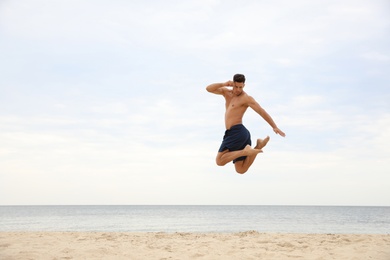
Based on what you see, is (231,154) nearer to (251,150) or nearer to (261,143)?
(251,150)

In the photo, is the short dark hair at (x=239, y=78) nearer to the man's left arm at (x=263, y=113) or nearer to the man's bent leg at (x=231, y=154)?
the man's left arm at (x=263, y=113)

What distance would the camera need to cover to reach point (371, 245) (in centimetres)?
1392

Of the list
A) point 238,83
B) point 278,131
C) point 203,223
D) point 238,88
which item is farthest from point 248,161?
point 203,223

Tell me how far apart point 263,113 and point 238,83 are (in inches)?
27.7

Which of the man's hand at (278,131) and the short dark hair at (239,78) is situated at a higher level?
the short dark hair at (239,78)

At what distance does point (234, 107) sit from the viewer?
304 inches

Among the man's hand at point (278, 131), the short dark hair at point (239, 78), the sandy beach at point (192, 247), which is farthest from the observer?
the sandy beach at point (192, 247)

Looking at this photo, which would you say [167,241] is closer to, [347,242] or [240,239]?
[240,239]

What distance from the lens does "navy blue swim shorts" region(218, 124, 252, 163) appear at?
7832 millimetres

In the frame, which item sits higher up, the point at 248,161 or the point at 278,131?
the point at 278,131

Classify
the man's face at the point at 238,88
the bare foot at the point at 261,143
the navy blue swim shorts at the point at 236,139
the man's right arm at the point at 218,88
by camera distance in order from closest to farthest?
the man's face at the point at 238,88 < the man's right arm at the point at 218,88 < the bare foot at the point at 261,143 < the navy blue swim shorts at the point at 236,139

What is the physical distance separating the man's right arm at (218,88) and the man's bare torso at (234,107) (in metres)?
0.13

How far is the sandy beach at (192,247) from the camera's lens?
12.2 meters

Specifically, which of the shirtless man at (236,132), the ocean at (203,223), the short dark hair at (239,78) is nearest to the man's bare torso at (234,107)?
the shirtless man at (236,132)
